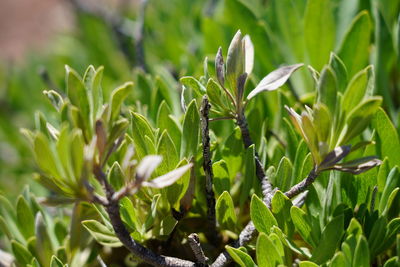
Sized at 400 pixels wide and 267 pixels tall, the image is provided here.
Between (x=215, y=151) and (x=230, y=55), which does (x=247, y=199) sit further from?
(x=230, y=55)

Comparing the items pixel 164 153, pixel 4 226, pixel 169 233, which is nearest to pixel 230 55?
pixel 164 153

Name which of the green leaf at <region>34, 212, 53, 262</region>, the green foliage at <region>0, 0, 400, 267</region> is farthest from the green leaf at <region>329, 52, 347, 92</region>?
the green leaf at <region>34, 212, 53, 262</region>

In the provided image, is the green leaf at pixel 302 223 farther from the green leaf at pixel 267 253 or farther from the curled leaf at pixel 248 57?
the curled leaf at pixel 248 57

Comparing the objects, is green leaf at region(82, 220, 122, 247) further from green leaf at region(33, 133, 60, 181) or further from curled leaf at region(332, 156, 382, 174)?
curled leaf at region(332, 156, 382, 174)

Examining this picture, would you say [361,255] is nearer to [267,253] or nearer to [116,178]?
[267,253]

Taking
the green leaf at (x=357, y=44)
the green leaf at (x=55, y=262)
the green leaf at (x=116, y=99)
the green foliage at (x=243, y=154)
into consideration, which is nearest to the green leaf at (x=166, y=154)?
the green foliage at (x=243, y=154)

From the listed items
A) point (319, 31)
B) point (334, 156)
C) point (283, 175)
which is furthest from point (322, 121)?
point (319, 31)
